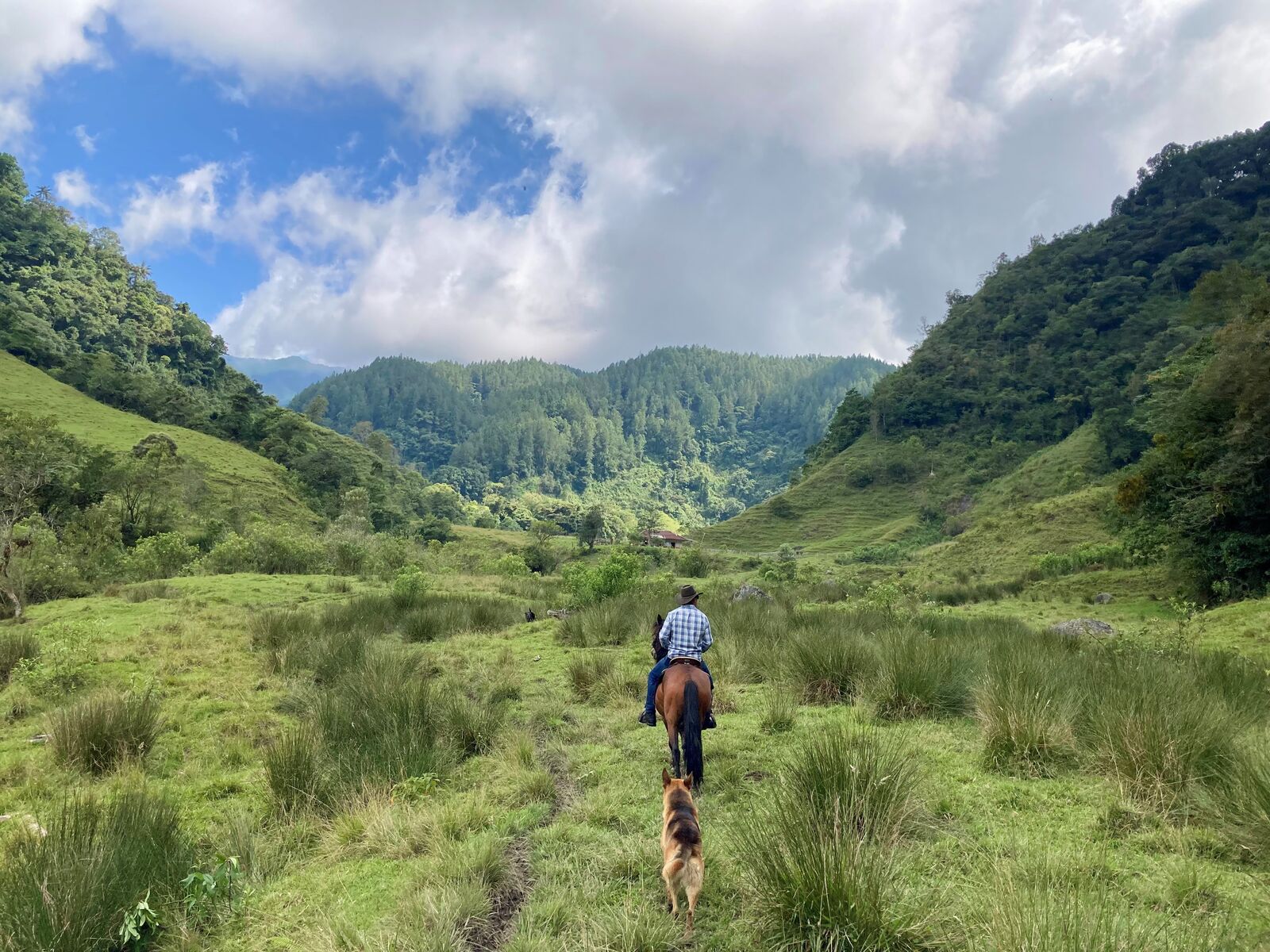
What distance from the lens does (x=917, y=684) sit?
7.42 meters

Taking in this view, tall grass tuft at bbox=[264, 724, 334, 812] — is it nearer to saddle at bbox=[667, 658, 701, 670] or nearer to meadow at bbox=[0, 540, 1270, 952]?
meadow at bbox=[0, 540, 1270, 952]

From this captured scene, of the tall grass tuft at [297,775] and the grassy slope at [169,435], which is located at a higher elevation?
Answer: the grassy slope at [169,435]

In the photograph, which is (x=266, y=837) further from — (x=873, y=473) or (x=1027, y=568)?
(x=873, y=473)

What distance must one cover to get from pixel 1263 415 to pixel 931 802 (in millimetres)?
19807

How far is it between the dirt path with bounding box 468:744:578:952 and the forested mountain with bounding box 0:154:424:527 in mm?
70119

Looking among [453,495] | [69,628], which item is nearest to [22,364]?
[453,495]

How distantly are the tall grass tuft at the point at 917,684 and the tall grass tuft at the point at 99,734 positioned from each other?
9.13 metres

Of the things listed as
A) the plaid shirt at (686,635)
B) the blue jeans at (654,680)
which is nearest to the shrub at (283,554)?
the blue jeans at (654,680)

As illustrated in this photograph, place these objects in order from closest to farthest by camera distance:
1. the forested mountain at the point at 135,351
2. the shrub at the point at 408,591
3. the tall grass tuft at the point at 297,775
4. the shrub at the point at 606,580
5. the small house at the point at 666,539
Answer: the tall grass tuft at the point at 297,775
the shrub at the point at 408,591
the shrub at the point at 606,580
the forested mountain at the point at 135,351
the small house at the point at 666,539

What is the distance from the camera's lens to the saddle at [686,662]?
5.95 meters

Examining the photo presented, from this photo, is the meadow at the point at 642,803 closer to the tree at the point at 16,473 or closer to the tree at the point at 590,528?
the tree at the point at 16,473

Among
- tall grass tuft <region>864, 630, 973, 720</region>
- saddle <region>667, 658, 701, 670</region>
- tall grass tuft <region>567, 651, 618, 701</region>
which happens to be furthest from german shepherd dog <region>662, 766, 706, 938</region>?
tall grass tuft <region>567, 651, 618, 701</region>

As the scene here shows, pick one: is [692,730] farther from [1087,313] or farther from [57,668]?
[1087,313]

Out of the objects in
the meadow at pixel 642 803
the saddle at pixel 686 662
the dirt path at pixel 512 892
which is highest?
the saddle at pixel 686 662
